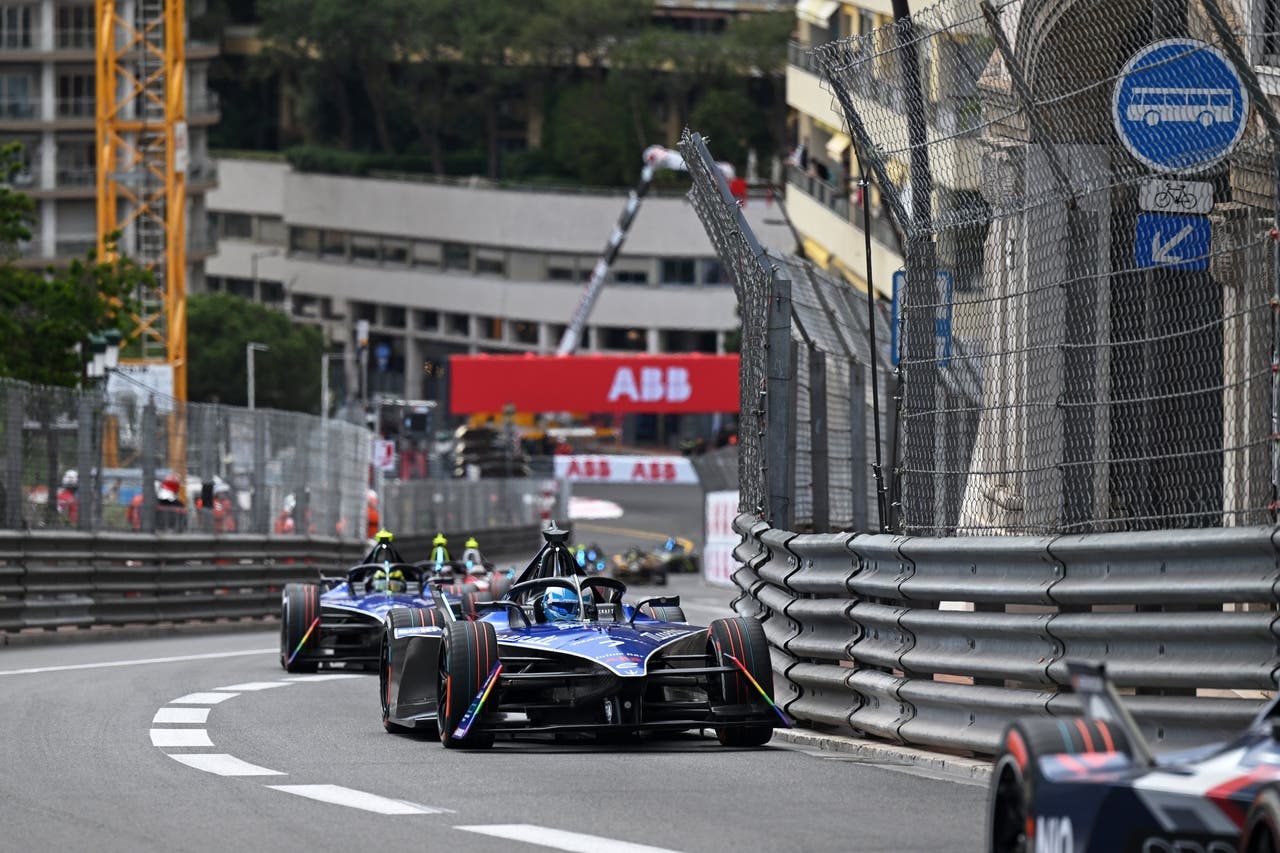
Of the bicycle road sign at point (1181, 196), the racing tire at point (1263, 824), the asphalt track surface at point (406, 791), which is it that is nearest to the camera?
the racing tire at point (1263, 824)

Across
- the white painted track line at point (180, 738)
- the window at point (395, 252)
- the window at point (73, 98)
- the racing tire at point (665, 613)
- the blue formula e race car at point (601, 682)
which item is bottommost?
the white painted track line at point (180, 738)

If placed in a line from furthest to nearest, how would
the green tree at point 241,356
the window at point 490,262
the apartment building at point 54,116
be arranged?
the window at point 490,262, the green tree at point 241,356, the apartment building at point 54,116

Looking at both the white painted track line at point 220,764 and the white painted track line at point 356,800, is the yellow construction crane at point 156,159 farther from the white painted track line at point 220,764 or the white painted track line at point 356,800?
the white painted track line at point 356,800

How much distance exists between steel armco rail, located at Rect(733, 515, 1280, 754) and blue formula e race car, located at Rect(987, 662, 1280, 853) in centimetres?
211

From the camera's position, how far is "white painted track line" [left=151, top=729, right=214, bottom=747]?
40.9 feet

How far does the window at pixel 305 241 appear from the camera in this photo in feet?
385

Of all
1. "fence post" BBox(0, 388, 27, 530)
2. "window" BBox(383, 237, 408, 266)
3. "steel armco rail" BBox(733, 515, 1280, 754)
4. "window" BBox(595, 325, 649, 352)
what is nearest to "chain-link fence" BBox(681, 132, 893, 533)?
"steel armco rail" BBox(733, 515, 1280, 754)

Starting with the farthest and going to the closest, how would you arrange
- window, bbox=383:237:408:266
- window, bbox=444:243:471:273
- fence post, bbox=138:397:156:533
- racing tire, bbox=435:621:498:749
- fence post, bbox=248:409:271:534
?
window, bbox=383:237:408:266 < window, bbox=444:243:471:273 < fence post, bbox=248:409:271:534 < fence post, bbox=138:397:156:533 < racing tire, bbox=435:621:498:749

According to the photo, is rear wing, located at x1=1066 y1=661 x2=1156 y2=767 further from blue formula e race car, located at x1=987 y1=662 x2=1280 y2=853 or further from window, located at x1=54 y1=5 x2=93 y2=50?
window, located at x1=54 y1=5 x2=93 y2=50

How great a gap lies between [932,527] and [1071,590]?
5.71 feet

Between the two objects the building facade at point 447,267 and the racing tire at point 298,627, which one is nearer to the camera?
the racing tire at point 298,627

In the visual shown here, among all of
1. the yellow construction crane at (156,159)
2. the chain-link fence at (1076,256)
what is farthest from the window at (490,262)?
the chain-link fence at (1076,256)

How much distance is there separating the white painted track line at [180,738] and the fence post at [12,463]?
1174 cm

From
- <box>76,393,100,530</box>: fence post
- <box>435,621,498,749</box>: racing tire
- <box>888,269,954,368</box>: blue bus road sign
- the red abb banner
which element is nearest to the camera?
<box>888,269,954,368</box>: blue bus road sign
